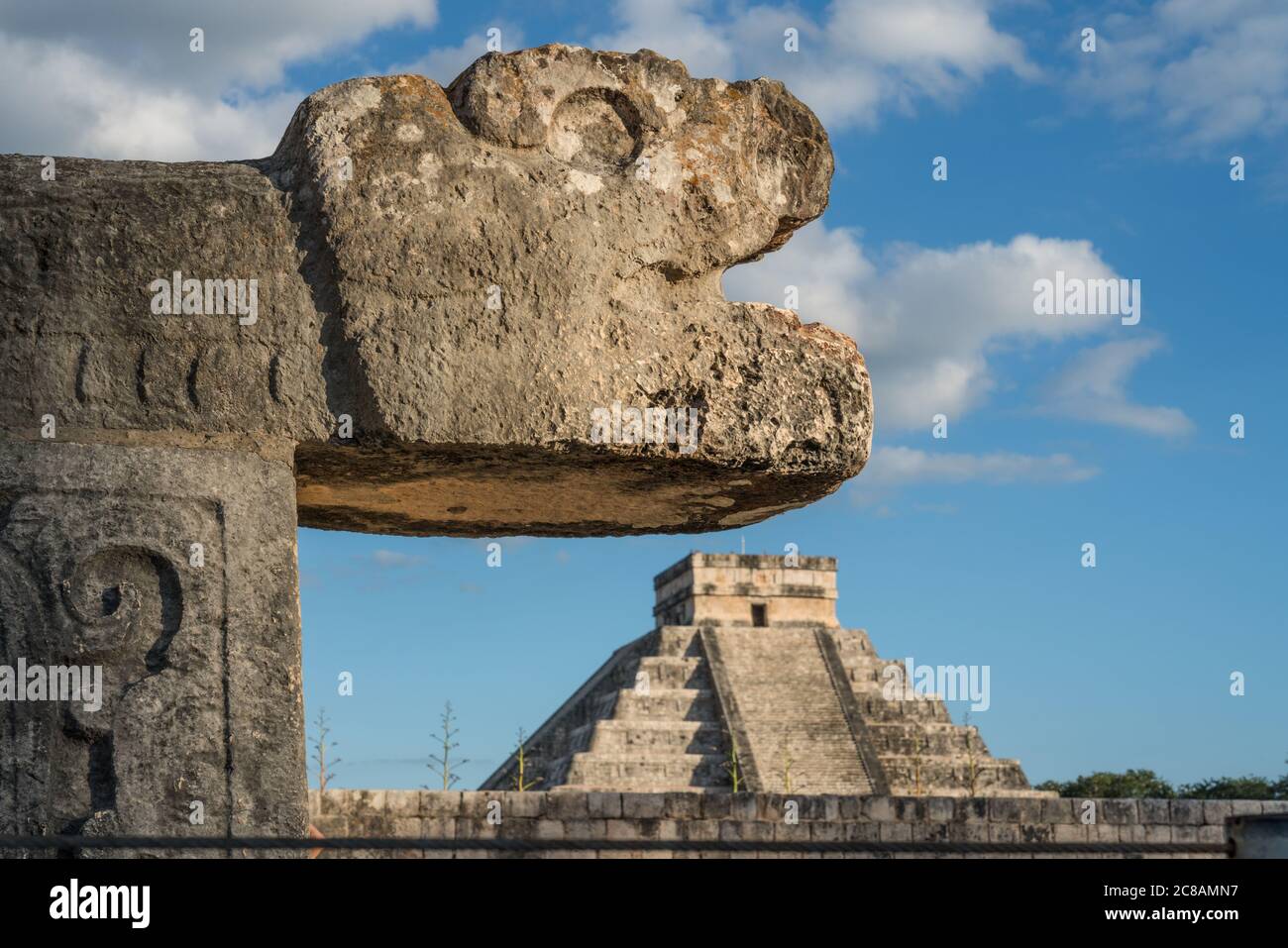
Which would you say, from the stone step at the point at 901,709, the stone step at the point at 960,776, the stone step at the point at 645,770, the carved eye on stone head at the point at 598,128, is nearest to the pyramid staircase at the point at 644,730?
the stone step at the point at 645,770

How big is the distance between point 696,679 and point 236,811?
31.2 metres

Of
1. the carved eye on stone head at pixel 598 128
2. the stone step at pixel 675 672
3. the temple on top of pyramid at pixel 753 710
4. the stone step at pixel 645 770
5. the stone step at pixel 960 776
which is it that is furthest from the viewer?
the stone step at pixel 675 672

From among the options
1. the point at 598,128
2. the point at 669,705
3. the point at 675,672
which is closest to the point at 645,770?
the point at 669,705

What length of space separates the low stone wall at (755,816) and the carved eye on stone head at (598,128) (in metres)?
8.89

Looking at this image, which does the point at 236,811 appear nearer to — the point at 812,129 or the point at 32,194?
the point at 32,194

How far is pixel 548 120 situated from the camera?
13.5ft

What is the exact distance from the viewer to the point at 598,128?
13.8 ft

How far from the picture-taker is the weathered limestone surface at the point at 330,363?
3.62m

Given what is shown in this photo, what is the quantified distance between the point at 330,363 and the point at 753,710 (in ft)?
99.8

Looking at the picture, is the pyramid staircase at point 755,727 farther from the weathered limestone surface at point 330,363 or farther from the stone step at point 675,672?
the weathered limestone surface at point 330,363

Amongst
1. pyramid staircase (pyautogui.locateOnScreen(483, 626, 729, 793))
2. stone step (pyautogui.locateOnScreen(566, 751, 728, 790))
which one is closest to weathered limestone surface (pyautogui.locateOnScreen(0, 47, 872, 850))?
pyramid staircase (pyautogui.locateOnScreen(483, 626, 729, 793))

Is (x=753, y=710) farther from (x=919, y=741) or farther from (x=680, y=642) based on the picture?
(x=919, y=741)

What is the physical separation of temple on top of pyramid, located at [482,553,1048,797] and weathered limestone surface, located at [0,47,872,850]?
955 inches
